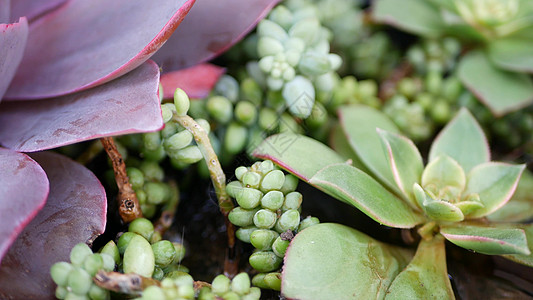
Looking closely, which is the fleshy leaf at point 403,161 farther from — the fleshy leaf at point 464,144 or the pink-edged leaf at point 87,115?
the pink-edged leaf at point 87,115

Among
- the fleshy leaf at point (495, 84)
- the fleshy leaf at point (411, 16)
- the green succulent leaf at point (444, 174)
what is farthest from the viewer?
the fleshy leaf at point (411, 16)

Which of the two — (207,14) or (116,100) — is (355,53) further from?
(116,100)

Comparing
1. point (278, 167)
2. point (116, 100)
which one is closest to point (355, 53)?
point (278, 167)

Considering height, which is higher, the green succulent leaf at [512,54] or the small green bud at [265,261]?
the green succulent leaf at [512,54]

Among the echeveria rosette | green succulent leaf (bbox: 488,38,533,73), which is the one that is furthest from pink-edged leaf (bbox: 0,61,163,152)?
green succulent leaf (bbox: 488,38,533,73)

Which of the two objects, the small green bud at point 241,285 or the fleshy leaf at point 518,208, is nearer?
the small green bud at point 241,285

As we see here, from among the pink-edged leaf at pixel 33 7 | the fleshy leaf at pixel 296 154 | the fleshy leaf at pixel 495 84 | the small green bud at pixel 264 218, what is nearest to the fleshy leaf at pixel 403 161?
the fleshy leaf at pixel 296 154

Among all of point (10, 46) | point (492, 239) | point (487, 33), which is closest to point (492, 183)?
point (492, 239)

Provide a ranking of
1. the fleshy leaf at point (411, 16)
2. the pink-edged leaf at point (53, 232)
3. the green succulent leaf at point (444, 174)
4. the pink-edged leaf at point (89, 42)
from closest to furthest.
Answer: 1. the pink-edged leaf at point (53, 232)
2. the pink-edged leaf at point (89, 42)
3. the green succulent leaf at point (444, 174)
4. the fleshy leaf at point (411, 16)
